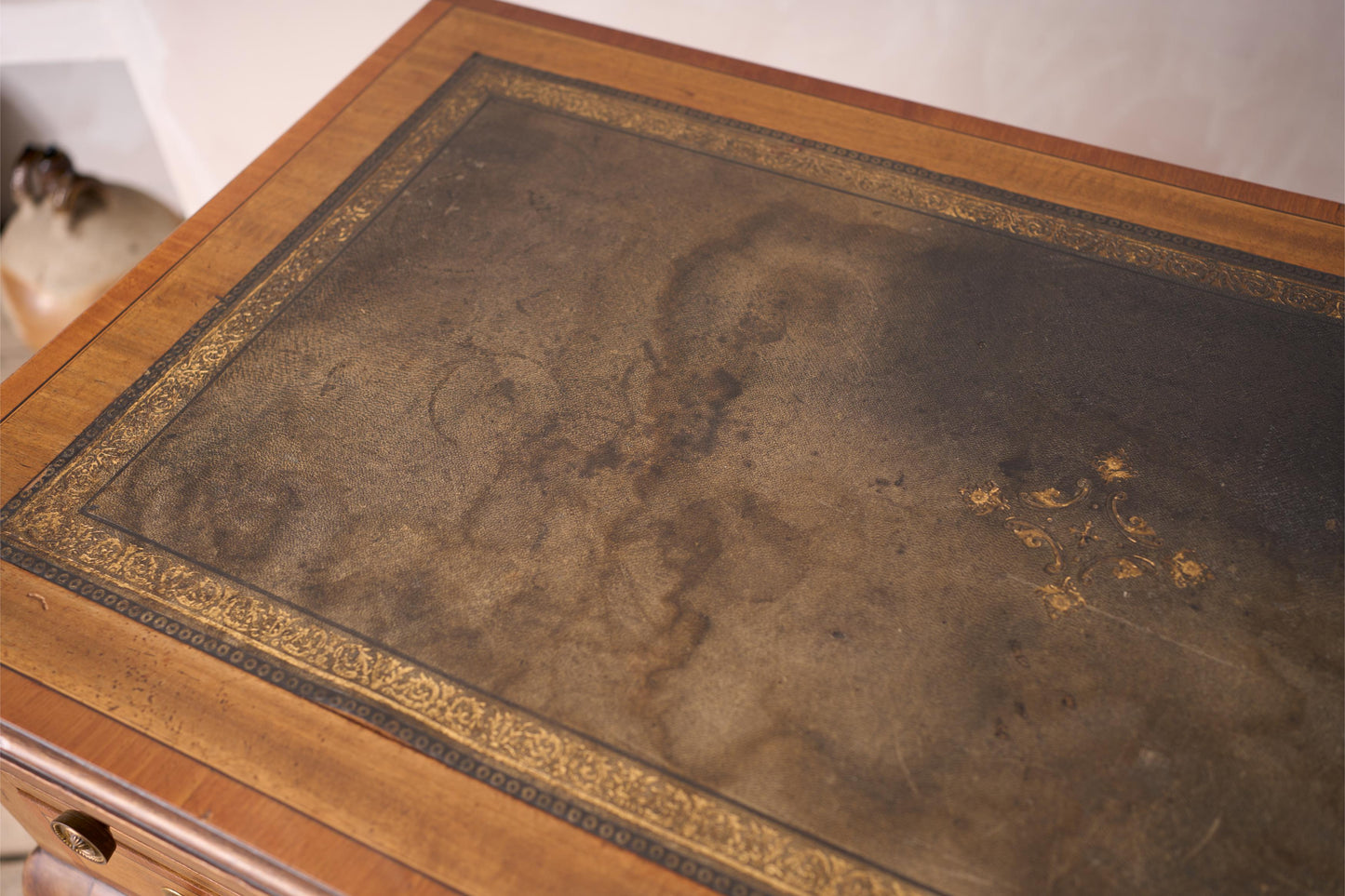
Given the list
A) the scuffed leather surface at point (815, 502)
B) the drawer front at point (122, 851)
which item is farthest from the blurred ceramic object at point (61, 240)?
the drawer front at point (122, 851)

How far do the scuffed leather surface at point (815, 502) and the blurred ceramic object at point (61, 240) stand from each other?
5.38ft

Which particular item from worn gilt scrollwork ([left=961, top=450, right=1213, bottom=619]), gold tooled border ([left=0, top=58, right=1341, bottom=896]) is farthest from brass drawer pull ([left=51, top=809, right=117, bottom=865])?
worn gilt scrollwork ([left=961, top=450, right=1213, bottom=619])

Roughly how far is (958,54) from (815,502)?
5.57 feet

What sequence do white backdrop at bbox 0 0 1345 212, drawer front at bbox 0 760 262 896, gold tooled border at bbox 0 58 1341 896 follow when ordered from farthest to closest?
white backdrop at bbox 0 0 1345 212 → drawer front at bbox 0 760 262 896 → gold tooled border at bbox 0 58 1341 896

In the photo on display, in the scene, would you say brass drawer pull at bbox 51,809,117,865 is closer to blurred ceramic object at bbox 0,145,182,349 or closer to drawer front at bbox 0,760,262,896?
drawer front at bbox 0,760,262,896

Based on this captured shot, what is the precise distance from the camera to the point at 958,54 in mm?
2502

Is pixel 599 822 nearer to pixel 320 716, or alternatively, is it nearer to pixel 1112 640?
pixel 320 716

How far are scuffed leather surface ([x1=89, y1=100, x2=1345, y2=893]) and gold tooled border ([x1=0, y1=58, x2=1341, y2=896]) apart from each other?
1.1 inches

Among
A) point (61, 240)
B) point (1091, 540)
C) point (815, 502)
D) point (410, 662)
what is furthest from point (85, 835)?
point (61, 240)

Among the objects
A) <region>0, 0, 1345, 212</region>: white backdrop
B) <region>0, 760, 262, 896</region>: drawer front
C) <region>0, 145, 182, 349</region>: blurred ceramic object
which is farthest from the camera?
<region>0, 145, 182, 349</region>: blurred ceramic object

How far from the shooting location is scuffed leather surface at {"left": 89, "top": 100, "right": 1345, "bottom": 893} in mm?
1038

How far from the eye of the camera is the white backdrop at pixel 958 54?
2.28 m

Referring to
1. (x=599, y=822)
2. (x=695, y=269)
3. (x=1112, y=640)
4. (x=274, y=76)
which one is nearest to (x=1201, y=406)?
(x=1112, y=640)

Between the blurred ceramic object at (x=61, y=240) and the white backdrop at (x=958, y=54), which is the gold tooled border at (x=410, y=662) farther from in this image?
the blurred ceramic object at (x=61, y=240)
